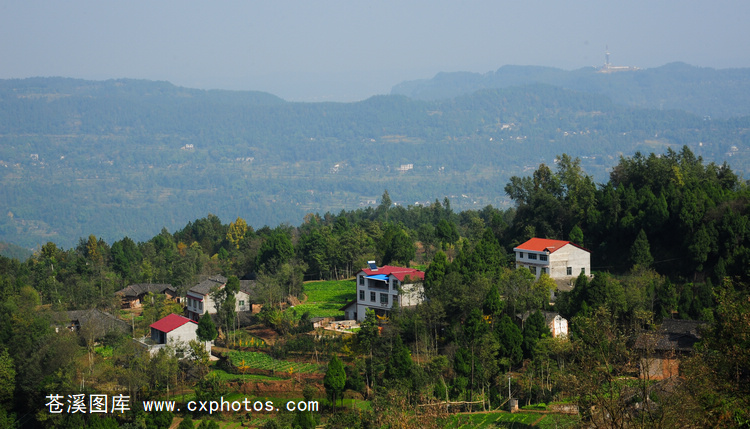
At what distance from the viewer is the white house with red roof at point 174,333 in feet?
114

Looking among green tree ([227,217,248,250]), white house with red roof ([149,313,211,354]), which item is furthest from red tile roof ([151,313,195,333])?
green tree ([227,217,248,250])

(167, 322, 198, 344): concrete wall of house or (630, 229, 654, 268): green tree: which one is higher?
(630, 229, 654, 268): green tree

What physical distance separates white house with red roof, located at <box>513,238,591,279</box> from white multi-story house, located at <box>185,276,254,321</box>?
50.3ft

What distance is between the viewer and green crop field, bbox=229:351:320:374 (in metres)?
31.5

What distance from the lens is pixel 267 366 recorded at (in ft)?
106

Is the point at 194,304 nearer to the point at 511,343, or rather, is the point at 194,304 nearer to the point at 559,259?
the point at 559,259

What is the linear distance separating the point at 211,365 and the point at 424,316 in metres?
9.57

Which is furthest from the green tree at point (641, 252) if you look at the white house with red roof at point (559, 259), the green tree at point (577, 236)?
the green tree at point (577, 236)

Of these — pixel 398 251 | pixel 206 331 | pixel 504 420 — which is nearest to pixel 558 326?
pixel 504 420

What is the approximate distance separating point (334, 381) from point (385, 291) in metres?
10.8

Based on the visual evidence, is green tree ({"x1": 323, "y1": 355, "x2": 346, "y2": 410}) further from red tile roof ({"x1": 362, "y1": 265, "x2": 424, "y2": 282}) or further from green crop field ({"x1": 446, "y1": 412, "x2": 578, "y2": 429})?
red tile roof ({"x1": 362, "y1": 265, "x2": 424, "y2": 282})

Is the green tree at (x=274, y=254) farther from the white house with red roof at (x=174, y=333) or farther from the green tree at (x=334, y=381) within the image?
the green tree at (x=334, y=381)

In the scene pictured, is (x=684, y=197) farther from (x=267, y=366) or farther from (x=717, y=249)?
(x=267, y=366)

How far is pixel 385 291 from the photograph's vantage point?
37.6m
